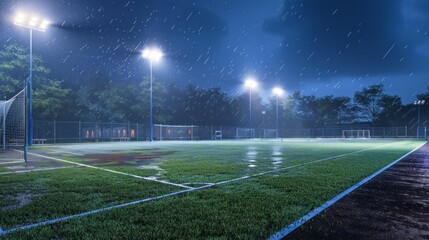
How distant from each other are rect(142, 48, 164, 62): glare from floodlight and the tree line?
11.6m

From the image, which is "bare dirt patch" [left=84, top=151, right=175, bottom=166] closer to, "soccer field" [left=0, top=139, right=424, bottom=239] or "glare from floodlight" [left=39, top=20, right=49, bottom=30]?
"soccer field" [left=0, top=139, right=424, bottom=239]

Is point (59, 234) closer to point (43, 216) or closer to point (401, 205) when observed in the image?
point (43, 216)

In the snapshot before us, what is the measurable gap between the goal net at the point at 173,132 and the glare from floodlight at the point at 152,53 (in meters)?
11.2

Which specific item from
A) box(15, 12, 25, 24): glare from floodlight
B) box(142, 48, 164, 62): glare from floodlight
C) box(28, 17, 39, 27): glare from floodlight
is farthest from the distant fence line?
box(15, 12, 25, 24): glare from floodlight

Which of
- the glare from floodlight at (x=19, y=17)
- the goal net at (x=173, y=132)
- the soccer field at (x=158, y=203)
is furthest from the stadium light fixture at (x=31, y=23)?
the soccer field at (x=158, y=203)

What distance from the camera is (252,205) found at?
4.91m

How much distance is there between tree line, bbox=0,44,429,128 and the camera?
36.4 m

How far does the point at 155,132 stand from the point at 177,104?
17235 mm

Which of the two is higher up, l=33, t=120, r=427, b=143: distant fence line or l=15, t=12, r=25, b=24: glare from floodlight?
l=15, t=12, r=25, b=24: glare from floodlight

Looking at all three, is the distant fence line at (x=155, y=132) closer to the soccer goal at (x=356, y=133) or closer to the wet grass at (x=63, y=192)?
the soccer goal at (x=356, y=133)

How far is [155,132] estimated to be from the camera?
4797 centimetres

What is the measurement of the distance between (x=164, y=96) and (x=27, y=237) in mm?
58011

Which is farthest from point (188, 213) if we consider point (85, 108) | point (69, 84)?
point (69, 84)

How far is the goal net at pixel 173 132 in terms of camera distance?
46.1 meters
